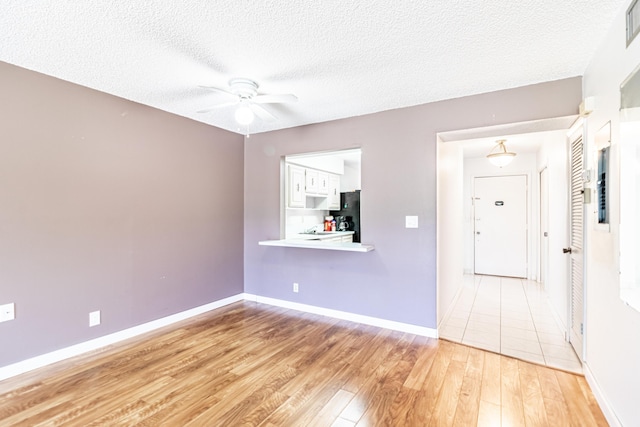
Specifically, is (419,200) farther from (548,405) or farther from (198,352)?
(198,352)

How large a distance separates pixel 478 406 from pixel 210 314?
2.96 metres

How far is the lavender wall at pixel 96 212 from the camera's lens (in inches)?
91.5

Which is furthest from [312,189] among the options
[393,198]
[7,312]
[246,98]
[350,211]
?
[7,312]

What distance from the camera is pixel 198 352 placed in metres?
2.71

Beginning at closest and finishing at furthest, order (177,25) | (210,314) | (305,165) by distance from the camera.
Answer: (177,25)
(210,314)
(305,165)

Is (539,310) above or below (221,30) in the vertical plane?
below

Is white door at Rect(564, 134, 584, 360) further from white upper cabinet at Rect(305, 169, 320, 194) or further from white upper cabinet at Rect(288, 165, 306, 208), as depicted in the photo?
white upper cabinet at Rect(305, 169, 320, 194)

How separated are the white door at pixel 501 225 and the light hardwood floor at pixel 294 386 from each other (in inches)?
155

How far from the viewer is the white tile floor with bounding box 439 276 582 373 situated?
2.69 meters

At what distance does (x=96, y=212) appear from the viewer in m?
2.78

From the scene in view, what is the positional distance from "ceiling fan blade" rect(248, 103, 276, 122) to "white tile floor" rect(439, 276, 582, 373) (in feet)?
9.43

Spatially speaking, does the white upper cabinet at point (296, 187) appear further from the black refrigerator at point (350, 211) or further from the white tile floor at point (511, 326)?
the white tile floor at point (511, 326)

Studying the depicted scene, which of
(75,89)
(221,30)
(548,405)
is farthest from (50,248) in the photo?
(548,405)

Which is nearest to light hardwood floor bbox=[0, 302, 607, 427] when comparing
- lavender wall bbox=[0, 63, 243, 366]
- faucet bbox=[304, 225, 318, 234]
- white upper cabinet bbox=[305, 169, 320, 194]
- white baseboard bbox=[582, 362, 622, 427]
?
white baseboard bbox=[582, 362, 622, 427]
